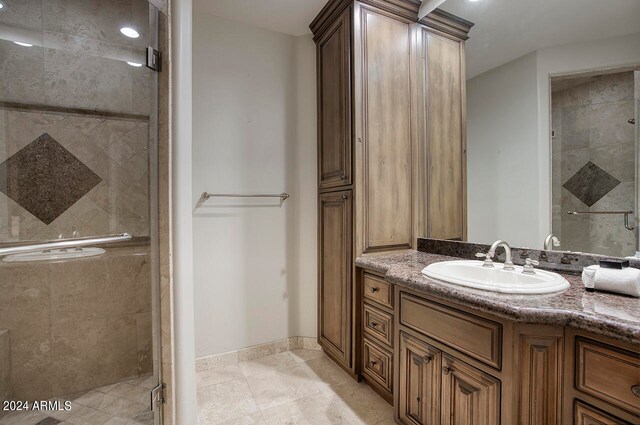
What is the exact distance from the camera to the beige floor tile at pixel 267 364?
199 centimetres

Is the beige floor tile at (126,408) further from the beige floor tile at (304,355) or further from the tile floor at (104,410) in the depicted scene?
the beige floor tile at (304,355)

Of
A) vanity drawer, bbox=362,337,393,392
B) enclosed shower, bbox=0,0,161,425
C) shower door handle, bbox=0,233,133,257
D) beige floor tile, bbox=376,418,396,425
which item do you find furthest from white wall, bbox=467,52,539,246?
shower door handle, bbox=0,233,133,257

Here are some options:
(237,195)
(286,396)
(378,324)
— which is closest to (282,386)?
(286,396)

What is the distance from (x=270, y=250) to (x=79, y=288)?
1.16 metres

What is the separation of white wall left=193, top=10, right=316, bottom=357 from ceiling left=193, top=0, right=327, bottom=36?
0.06 m

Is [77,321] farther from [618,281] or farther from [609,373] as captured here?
[618,281]

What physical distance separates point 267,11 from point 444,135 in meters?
1.52

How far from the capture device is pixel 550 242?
1.34 m

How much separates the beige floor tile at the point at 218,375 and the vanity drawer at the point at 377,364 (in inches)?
33.8

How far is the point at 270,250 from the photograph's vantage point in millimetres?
2234

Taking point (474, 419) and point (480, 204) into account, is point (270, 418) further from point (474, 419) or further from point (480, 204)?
point (480, 204)

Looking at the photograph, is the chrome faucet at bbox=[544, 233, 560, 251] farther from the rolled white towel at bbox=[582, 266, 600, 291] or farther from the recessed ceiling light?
the recessed ceiling light

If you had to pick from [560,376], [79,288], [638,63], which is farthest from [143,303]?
[638,63]

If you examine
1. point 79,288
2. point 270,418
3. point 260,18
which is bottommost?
point 270,418
